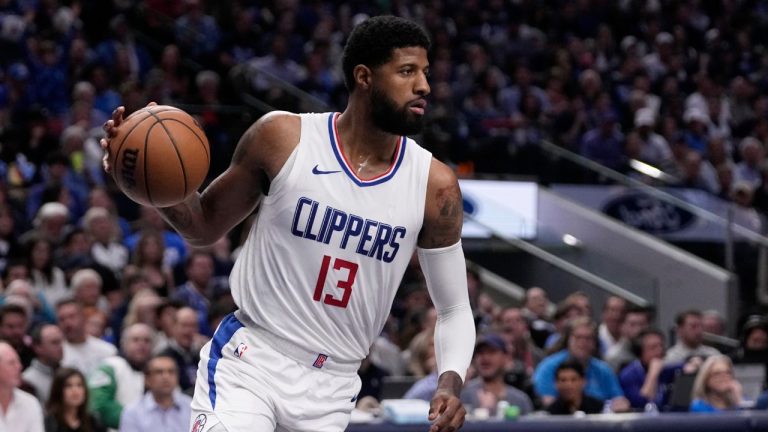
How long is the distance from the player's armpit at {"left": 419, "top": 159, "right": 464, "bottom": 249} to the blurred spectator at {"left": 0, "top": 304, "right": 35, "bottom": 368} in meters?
5.15

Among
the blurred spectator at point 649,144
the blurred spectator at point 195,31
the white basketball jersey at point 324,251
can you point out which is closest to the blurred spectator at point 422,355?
the white basketball jersey at point 324,251

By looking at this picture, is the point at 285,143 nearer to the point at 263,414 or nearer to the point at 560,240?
the point at 263,414

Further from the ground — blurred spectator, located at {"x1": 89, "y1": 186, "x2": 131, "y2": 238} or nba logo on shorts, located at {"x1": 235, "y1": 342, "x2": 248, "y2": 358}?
blurred spectator, located at {"x1": 89, "y1": 186, "x2": 131, "y2": 238}

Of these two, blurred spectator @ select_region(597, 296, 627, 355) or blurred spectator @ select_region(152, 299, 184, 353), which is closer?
blurred spectator @ select_region(152, 299, 184, 353)

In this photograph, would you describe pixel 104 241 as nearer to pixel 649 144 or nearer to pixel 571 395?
pixel 571 395

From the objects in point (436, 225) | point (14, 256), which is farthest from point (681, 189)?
point (436, 225)

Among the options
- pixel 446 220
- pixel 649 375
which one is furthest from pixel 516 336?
pixel 446 220

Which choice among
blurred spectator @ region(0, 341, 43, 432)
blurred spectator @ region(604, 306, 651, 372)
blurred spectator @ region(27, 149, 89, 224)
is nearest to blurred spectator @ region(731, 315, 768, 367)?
blurred spectator @ region(604, 306, 651, 372)

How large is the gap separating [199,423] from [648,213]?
1226 centimetres

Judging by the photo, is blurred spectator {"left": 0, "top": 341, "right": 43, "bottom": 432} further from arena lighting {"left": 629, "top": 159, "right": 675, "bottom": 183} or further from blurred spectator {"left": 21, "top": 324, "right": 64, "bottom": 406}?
arena lighting {"left": 629, "top": 159, "right": 675, "bottom": 183}

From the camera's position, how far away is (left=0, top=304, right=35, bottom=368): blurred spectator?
918cm

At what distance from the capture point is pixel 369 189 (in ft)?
15.3

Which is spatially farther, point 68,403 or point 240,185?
point 68,403

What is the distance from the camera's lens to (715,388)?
31.3 feet
